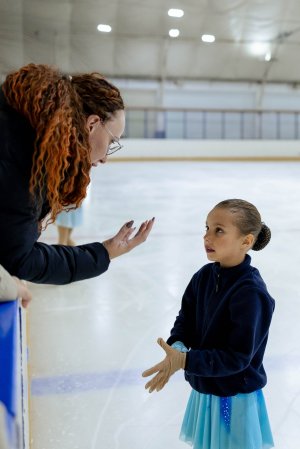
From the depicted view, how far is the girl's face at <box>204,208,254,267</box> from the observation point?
142cm

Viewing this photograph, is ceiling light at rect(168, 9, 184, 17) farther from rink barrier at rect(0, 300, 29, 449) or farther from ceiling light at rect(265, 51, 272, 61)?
rink barrier at rect(0, 300, 29, 449)

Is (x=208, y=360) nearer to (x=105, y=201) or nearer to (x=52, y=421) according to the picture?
(x=52, y=421)

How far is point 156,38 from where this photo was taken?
55.2 ft

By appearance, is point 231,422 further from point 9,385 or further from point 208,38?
point 208,38

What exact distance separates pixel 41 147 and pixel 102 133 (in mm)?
240

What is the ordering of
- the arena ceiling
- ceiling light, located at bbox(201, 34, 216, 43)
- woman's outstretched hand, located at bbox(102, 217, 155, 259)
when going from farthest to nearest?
ceiling light, located at bbox(201, 34, 216, 43) < the arena ceiling < woman's outstretched hand, located at bbox(102, 217, 155, 259)

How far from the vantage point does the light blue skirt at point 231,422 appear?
141 centimetres

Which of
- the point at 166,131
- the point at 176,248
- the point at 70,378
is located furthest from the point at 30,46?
the point at 70,378

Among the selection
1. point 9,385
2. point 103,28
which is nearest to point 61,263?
point 9,385

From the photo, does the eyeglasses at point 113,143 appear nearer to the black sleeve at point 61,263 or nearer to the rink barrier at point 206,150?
the black sleeve at point 61,263

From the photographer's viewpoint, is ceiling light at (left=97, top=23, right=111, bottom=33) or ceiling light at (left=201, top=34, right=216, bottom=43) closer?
ceiling light at (left=97, top=23, right=111, bottom=33)

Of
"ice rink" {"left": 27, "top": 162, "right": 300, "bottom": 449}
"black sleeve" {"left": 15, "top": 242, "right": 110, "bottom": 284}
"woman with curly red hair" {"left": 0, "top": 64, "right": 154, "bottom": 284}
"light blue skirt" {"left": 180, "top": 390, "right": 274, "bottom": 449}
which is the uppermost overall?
"woman with curly red hair" {"left": 0, "top": 64, "right": 154, "bottom": 284}

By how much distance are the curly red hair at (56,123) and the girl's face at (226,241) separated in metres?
0.35

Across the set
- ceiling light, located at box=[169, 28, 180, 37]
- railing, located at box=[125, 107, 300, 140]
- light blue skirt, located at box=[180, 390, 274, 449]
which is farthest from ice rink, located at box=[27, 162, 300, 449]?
railing, located at box=[125, 107, 300, 140]
